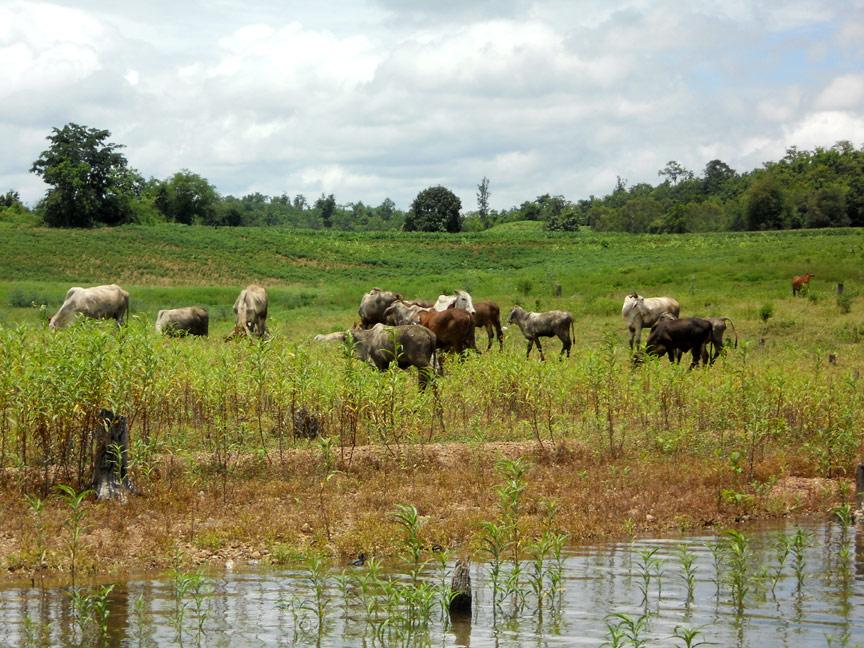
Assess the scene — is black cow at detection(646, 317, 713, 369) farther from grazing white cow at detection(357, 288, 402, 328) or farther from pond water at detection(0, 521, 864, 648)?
pond water at detection(0, 521, 864, 648)

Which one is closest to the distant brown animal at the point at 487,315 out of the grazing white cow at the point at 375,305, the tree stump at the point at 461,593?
the grazing white cow at the point at 375,305

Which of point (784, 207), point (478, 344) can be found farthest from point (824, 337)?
point (784, 207)

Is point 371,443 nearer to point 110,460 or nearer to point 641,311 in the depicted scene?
point 110,460

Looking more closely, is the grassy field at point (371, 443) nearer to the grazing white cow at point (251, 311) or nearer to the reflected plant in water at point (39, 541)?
the reflected plant in water at point (39, 541)

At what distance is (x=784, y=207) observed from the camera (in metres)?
89.8

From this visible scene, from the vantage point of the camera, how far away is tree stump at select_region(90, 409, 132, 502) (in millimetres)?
9398

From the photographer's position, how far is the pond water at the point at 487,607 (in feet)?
21.3

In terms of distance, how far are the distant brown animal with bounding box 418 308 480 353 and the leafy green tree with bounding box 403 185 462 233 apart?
8147 cm

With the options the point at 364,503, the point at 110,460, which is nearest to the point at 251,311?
the point at 110,460

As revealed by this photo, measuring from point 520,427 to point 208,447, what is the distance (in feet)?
15.7

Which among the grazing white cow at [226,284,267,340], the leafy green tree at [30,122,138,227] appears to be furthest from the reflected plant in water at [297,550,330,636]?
the leafy green tree at [30,122,138,227]

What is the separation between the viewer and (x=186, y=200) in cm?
10306

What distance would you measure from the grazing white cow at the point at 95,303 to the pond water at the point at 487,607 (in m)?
15.6

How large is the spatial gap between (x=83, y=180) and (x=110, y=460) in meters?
79.9
